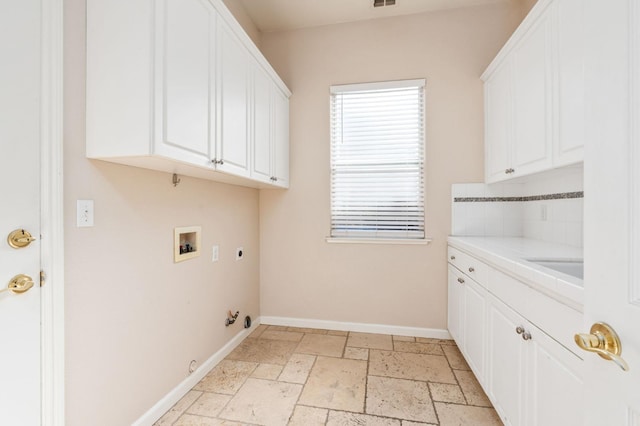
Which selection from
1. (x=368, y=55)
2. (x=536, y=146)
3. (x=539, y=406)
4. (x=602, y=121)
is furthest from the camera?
(x=368, y=55)

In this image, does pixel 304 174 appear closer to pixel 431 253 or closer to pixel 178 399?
pixel 431 253

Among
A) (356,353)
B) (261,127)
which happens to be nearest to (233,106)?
(261,127)

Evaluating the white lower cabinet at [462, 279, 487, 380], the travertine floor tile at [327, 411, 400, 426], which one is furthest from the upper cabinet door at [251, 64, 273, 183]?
the white lower cabinet at [462, 279, 487, 380]

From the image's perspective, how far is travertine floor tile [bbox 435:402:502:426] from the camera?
1.70 metres

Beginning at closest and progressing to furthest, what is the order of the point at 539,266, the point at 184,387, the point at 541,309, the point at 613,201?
the point at 613,201 → the point at 541,309 → the point at 539,266 → the point at 184,387

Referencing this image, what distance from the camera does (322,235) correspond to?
3.10 meters

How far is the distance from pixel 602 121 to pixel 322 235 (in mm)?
2543

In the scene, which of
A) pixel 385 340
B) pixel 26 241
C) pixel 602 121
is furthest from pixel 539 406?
pixel 26 241

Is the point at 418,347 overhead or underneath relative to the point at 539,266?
underneath

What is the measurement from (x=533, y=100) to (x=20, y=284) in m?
2.76

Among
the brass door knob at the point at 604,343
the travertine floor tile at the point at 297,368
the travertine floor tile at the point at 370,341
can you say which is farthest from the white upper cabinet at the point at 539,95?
the travertine floor tile at the point at 297,368

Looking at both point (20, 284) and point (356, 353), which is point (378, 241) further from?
point (20, 284)

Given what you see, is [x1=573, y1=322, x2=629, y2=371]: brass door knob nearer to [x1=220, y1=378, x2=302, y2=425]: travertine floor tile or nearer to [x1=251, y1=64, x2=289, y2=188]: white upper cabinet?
[x1=220, y1=378, x2=302, y2=425]: travertine floor tile

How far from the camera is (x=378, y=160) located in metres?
2.98
